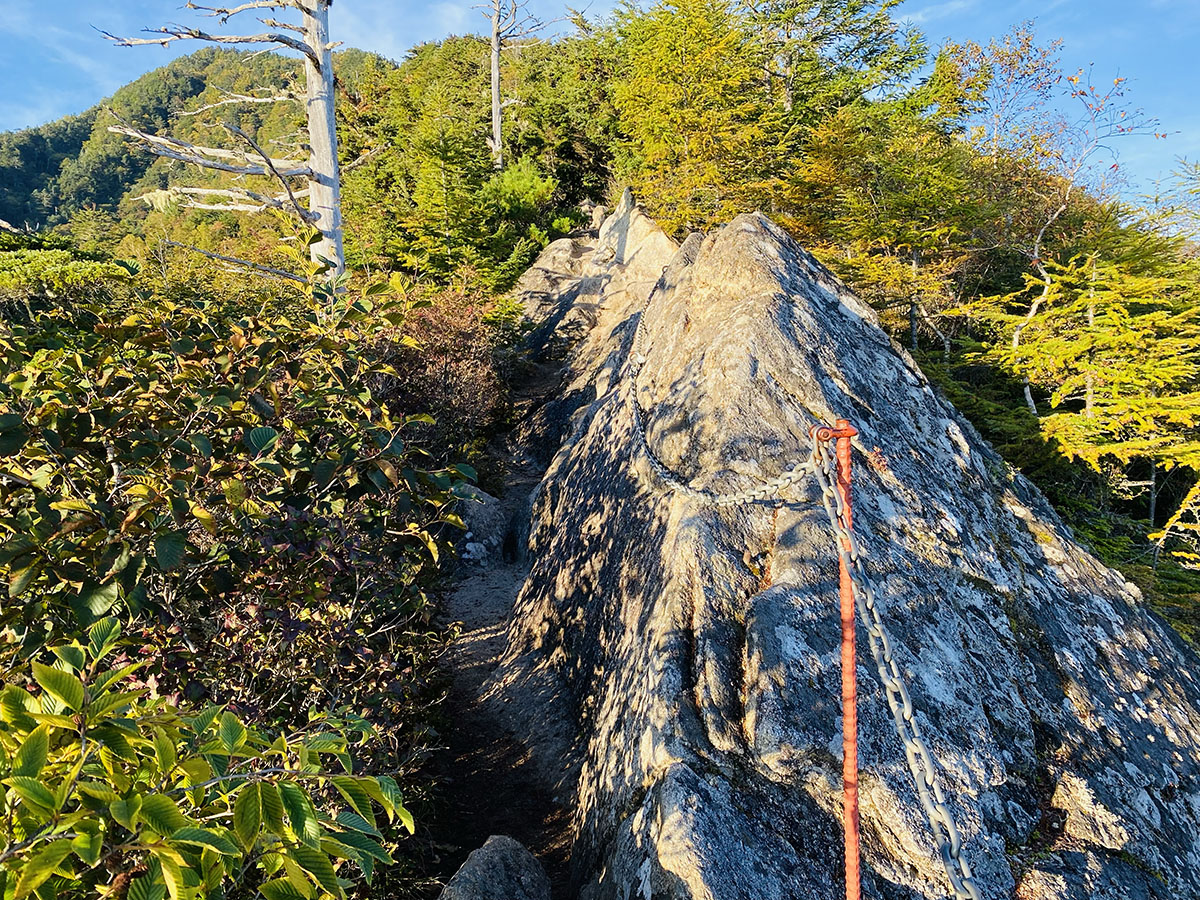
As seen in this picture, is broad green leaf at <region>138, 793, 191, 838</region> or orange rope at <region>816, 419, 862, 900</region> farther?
orange rope at <region>816, 419, 862, 900</region>

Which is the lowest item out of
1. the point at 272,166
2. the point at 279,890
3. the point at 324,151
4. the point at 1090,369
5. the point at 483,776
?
the point at 483,776

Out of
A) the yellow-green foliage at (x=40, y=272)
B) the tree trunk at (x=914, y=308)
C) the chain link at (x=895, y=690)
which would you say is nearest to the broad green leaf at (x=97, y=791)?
the chain link at (x=895, y=690)

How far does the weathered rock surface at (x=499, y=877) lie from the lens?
10.5 ft

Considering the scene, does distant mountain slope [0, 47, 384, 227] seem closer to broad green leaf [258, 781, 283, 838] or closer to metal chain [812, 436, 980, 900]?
metal chain [812, 436, 980, 900]

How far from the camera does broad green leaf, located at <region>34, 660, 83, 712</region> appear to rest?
107 centimetres

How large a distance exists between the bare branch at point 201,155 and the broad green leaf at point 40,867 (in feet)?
23.3

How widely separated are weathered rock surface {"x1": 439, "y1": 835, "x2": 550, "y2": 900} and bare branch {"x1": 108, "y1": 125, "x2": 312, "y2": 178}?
6784mm

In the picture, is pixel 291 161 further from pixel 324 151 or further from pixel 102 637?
pixel 102 637

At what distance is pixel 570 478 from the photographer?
737cm

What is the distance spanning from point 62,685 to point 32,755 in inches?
4.5

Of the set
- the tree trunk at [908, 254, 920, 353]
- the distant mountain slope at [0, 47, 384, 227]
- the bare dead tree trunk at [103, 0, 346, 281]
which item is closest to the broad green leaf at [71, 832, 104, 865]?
the bare dead tree trunk at [103, 0, 346, 281]

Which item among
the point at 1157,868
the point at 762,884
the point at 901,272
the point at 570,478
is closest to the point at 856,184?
the point at 901,272

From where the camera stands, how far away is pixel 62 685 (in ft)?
3.58

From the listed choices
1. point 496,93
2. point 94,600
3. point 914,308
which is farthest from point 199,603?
point 496,93
